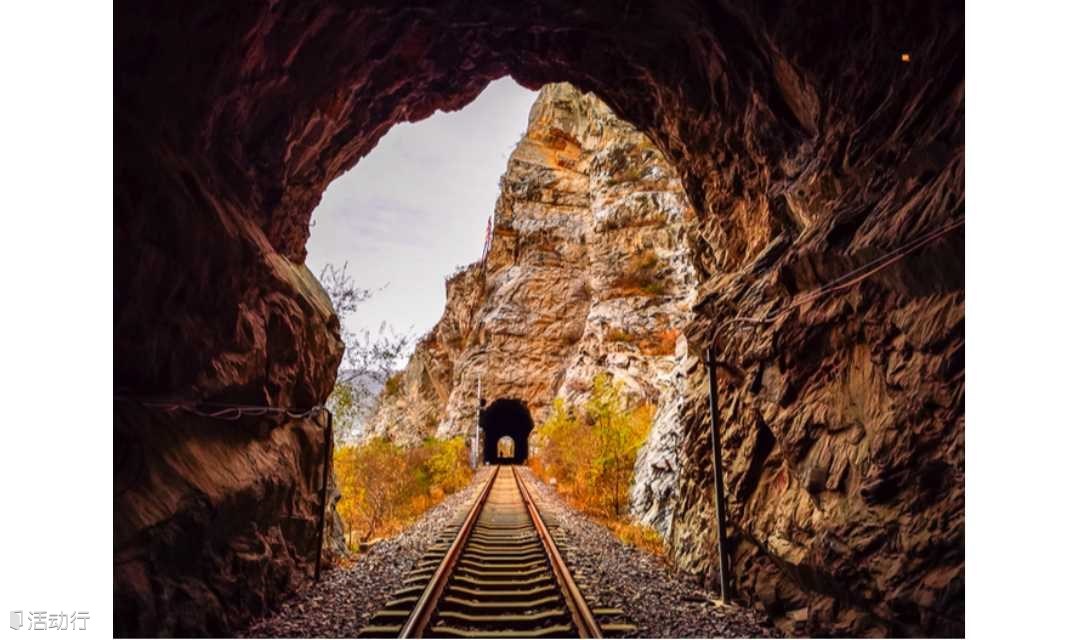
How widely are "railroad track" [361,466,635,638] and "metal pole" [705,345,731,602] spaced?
4.91ft

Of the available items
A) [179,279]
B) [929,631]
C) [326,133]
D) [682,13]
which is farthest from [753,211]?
[179,279]

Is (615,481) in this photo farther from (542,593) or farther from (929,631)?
(929,631)

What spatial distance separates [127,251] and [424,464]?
14203 millimetres

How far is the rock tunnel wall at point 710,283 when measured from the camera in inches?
150

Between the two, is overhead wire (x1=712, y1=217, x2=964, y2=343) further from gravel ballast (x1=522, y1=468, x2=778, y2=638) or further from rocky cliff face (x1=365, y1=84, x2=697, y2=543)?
rocky cliff face (x1=365, y1=84, x2=697, y2=543)

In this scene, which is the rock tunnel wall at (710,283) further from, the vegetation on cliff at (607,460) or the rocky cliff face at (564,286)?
the rocky cliff face at (564,286)

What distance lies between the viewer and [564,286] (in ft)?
121

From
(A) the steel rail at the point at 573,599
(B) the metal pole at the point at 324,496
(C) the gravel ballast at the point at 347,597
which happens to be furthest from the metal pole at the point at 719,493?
(B) the metal pole at the point at 324,496

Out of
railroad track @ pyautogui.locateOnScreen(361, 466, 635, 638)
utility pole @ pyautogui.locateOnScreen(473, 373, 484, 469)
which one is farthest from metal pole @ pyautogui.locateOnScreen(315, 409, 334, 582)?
utility pole @ pyautogui.locateOnScreen(473, 373, 484, 469)

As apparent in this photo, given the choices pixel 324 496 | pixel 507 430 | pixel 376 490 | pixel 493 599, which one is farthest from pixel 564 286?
pixel 493 599

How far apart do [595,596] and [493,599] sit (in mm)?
1127

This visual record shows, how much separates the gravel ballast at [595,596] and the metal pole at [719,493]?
280 mm

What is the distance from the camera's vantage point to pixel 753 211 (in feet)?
24.1

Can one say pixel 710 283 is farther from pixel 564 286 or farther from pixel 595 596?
pixel 564 286
